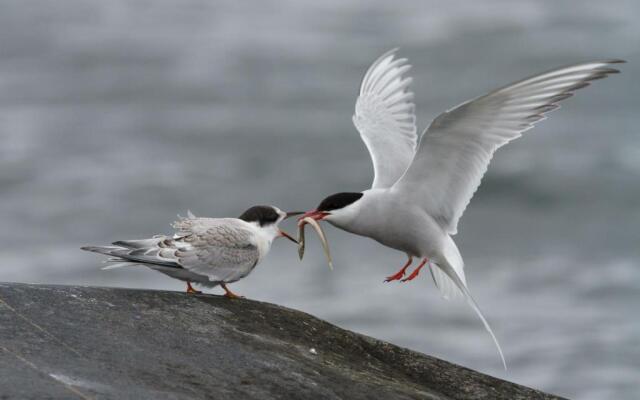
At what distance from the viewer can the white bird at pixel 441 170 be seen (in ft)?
19.8

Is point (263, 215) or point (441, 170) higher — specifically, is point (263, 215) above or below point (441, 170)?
below

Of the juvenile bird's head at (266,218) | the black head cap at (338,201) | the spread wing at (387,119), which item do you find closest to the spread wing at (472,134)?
the black head cap at (338,201)

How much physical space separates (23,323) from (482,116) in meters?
2.85

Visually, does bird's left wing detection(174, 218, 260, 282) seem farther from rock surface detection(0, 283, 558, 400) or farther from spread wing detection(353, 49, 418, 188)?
spread wing detection(353, 49, 418, 188)

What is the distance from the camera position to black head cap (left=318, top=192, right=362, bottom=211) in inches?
268

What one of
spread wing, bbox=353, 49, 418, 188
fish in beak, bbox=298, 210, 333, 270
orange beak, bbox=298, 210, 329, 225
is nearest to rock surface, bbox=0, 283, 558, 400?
fish in beak, bbox=298, 210, 333, 270

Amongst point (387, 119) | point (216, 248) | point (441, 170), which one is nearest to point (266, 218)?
point (216, 248)

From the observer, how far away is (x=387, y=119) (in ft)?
27.0

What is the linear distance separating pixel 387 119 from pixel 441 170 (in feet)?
5.16

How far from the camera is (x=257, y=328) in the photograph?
506 centimetres

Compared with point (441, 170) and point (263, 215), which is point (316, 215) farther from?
point (441, 170)

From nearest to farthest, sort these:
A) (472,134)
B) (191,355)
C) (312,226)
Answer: (191,355) → (472,134) → (312,226)

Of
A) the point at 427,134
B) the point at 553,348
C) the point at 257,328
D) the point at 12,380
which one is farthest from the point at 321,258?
the point at 12,380

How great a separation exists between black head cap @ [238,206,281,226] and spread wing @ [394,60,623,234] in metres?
0.93
